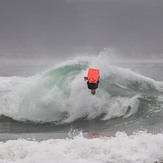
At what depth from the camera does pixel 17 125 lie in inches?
536

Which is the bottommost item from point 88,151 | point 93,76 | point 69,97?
point 88,151

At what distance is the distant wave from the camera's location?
14414mm

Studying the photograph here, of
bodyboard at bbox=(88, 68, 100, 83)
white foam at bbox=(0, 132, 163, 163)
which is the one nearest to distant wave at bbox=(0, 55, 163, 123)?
bodyboard at bbox=(88, 68, 100, 83)

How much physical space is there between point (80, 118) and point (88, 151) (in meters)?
6.42

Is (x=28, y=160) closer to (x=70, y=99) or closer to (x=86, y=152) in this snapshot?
(x=86, y=152)

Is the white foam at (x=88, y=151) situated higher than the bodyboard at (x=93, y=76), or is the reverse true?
the bodyboard at (x=93, y=76)

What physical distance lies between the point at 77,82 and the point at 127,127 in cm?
522

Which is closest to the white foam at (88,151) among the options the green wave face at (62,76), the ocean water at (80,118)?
the ocean water at (80,118)

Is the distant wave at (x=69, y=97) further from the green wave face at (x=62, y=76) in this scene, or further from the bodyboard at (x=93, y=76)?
the bodyboard at (x=93, y=76)

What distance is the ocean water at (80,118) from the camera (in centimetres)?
739

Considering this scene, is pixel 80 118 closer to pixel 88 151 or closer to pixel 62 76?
pixel 62 76

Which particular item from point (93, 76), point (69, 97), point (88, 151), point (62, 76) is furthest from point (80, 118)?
point (88, 151)

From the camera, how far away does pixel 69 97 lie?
50.3ft

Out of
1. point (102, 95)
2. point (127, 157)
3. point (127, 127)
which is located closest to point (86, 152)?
point (127, 157)
